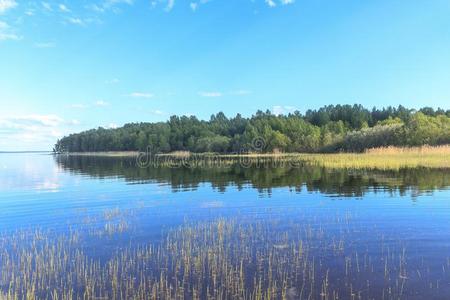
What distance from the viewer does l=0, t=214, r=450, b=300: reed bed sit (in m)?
11.4

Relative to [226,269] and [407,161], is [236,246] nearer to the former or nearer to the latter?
[226,269]

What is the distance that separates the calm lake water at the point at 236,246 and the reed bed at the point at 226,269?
0.16 feet

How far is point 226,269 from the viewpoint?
12.9m

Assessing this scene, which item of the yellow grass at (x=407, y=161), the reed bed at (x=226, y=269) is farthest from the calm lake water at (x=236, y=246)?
the yellow grass at (x=407, y=161)

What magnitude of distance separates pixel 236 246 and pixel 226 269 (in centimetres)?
335

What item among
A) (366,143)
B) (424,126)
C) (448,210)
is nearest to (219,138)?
(366,143)

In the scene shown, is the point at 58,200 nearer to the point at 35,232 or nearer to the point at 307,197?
the point at 35,232

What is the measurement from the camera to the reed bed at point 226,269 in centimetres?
1139

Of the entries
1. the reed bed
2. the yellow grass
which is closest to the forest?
the yellow grass

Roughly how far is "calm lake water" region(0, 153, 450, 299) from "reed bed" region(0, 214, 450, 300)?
0.16 ft

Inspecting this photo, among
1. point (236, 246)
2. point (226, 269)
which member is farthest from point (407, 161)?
point (226, 269)

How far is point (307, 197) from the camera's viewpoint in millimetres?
29547

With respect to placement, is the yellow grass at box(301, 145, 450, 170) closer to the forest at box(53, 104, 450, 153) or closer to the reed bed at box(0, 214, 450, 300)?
the forest at box(53, 104, 450, 153)

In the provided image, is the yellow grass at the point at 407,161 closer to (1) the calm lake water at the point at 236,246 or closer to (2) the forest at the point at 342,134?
(2) the forest at the point at 342,134
